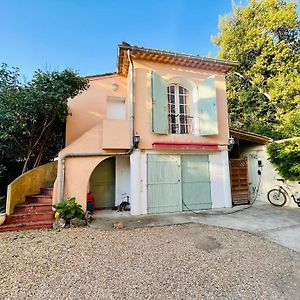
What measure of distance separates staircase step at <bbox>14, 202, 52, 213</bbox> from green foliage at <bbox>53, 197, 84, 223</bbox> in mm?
600

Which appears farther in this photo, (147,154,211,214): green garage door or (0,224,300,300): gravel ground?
(147,154,211,214): green garage door

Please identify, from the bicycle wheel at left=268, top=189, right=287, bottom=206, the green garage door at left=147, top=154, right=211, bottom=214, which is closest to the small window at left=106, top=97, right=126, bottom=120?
the green garage door at left=147, top=154, right=211, bottom=214

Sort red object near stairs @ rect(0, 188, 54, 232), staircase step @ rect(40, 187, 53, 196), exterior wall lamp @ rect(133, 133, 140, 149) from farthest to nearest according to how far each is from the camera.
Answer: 1. staircase step @ rect(40, 187, 53, 196)
2. exterior wall lamp @ rect(133, 133, 140, 149)
3. red object near stairs @ rect(0, 188, 54, 232)

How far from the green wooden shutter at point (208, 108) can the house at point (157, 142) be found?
0.14 ft

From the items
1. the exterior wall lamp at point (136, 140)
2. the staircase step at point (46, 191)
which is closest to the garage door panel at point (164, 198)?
the exterior wall lamp at point (136, 140)

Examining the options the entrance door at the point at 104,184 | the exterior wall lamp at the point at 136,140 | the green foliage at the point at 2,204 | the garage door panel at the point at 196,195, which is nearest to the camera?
the green foliage at the point at 2,204

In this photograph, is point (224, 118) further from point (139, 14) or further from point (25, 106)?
point (25, 106)

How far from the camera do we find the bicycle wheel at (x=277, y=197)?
8508mm

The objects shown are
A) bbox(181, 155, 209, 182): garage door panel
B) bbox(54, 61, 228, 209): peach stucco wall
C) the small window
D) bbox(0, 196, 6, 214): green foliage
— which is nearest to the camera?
bbox(0, 196, 6, 214): green foliage

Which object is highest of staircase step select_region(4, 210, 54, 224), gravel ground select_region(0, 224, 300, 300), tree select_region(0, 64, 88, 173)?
tree select_region(0, 64, 88, 173)

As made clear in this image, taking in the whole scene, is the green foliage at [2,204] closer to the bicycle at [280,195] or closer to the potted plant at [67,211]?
the potted plant at [67,211]

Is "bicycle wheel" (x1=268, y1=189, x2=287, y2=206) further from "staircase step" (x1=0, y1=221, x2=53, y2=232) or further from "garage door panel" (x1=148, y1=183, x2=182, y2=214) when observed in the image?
"staircase step" (x1=0, y1=221, x2=53, y2=232)

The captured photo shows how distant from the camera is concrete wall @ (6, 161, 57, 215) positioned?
5.96m

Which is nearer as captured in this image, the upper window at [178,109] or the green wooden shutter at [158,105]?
the green wooden shutter at [158,105]
